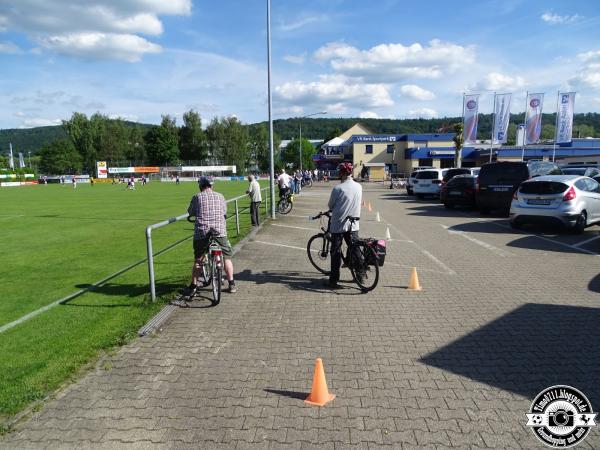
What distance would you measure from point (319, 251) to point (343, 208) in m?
1.38

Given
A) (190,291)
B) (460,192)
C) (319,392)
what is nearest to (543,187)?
(460,192)

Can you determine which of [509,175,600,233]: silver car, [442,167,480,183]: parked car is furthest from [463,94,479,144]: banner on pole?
[509,175,600,233]: silver car

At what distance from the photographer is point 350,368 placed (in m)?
4.09

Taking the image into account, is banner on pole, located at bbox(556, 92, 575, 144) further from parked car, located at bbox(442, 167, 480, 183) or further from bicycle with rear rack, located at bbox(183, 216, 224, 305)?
bicycle with rear rack, located at bbox(183, 216, 224, 305)

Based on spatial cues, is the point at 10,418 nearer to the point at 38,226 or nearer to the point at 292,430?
the point at 292,430

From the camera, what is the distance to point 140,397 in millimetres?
3652

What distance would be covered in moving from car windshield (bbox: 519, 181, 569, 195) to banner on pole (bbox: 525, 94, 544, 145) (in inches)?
1126

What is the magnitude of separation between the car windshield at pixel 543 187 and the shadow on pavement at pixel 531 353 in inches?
281

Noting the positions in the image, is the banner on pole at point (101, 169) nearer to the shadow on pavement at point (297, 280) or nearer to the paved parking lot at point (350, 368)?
the shadow on pavement at point (297, 280)

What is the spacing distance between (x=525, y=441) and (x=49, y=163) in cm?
12609

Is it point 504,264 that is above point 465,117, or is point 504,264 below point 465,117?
below

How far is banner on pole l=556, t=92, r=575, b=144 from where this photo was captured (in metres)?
36.2

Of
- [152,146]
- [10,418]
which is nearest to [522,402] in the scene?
[10,418]

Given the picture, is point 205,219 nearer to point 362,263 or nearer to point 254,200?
point 362,263
